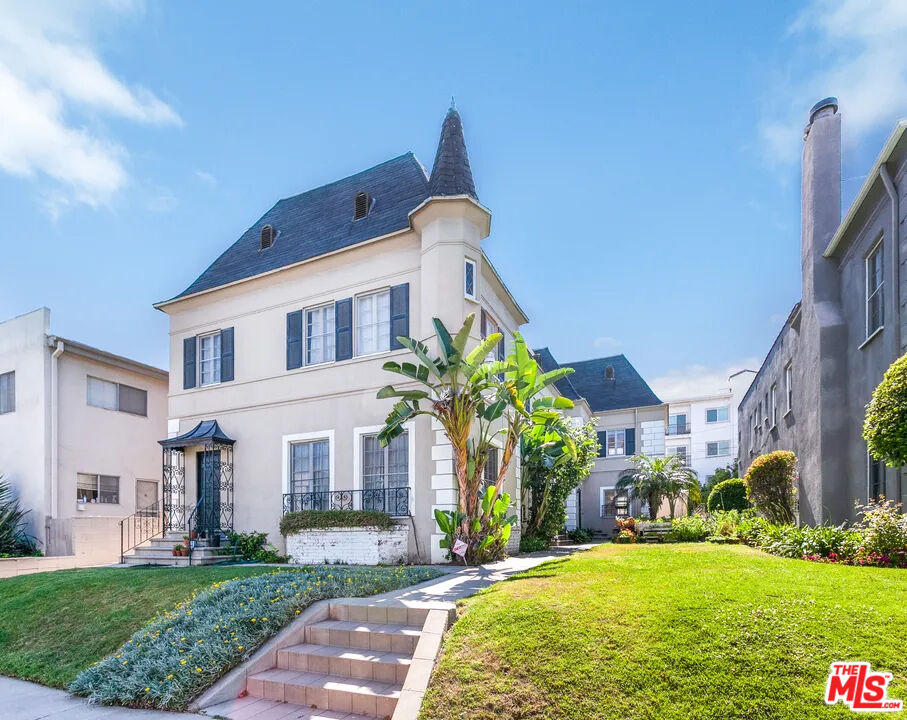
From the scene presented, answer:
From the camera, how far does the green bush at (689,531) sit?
51.1 feet

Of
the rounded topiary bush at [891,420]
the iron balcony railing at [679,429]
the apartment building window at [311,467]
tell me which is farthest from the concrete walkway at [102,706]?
the iron balcony railing at [679,429]

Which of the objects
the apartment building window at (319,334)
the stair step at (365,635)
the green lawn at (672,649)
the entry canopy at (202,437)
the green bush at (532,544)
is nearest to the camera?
the green lawn at (672,649)

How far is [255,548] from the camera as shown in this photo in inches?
548

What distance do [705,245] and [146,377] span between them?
17753mm

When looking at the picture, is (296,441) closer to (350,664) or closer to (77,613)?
(77,613)

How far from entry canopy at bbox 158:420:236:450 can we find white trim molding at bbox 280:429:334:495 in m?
1.77

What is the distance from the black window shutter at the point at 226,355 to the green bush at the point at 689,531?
42.7 feet

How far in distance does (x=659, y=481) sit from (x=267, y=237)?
55.3 feet

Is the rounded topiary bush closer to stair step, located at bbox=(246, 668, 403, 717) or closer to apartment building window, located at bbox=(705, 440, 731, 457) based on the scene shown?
stair step, located at bbox=(246, 668, 403, 717)

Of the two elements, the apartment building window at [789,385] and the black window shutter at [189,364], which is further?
the black window shutter at [189,364]

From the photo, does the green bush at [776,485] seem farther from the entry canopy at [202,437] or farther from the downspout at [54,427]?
the downspout at [54,427]

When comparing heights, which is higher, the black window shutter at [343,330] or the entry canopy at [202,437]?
the black window shutter at [343,330]

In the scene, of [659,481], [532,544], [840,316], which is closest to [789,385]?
[840,316]

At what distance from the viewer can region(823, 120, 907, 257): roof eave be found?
870 centimetres
